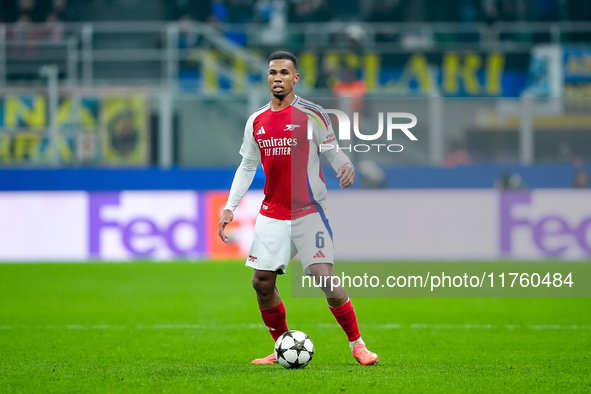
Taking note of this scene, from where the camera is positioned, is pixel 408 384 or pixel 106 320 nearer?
pixel 408 384

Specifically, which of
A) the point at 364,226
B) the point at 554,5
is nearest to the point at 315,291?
the point at 364,226

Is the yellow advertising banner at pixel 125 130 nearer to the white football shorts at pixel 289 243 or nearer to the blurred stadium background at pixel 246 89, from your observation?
the blurred stadium background at pixel 246 89

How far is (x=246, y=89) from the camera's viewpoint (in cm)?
1572

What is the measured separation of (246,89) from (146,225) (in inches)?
131

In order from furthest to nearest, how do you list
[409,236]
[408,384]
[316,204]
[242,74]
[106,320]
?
[242,74] → [409,236] → [106,320] → [316,204] → [408,384]

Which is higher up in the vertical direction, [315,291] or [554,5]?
[554,5]

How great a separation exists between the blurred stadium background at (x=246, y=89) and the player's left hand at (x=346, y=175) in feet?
25.2

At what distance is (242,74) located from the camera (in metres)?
16.4

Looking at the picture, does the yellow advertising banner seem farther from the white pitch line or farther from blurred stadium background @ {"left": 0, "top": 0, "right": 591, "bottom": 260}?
the white pitch line

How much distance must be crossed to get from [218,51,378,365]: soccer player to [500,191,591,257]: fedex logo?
26.0 feet

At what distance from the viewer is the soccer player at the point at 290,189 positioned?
5.66 meters

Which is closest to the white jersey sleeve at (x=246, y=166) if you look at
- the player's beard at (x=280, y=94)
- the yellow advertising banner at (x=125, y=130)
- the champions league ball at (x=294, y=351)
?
the player's beard at (x=280, y=94)

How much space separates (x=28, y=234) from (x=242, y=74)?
4.97 metres

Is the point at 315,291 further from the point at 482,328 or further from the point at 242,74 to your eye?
the point at 242,74
